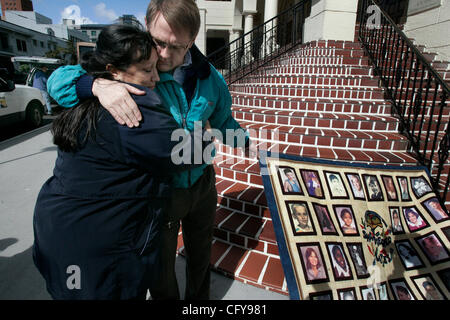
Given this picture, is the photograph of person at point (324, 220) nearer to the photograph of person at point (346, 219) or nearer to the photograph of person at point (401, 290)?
the photograph of person at point (346, 219)

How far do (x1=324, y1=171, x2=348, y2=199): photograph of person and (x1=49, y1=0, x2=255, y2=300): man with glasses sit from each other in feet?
1.62

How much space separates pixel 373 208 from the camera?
156 centimetres

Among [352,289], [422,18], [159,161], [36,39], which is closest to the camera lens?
[159,161]

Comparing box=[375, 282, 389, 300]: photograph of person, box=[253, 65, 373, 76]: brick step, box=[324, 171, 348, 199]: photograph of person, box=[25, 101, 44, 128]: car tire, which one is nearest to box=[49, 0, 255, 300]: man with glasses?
box=[324, 171, 348, 199]: photograph of person

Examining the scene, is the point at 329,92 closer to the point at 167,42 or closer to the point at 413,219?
the point at 413,219

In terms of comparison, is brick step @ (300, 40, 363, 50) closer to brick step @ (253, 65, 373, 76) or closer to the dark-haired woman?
brick step @ (253, 65, 373, 76)

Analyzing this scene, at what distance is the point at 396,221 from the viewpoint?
1569 millimetres

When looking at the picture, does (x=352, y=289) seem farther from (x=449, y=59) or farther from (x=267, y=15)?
(x=267, y=15)

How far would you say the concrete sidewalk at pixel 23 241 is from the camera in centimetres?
192

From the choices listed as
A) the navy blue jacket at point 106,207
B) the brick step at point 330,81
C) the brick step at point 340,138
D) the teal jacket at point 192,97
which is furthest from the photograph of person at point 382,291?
the brick step at point 330,81

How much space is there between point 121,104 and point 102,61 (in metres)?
0.23

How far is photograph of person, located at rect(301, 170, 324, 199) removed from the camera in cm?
151

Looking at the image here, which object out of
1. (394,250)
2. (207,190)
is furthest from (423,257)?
(207,190)

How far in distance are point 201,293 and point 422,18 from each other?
712 centimetres
